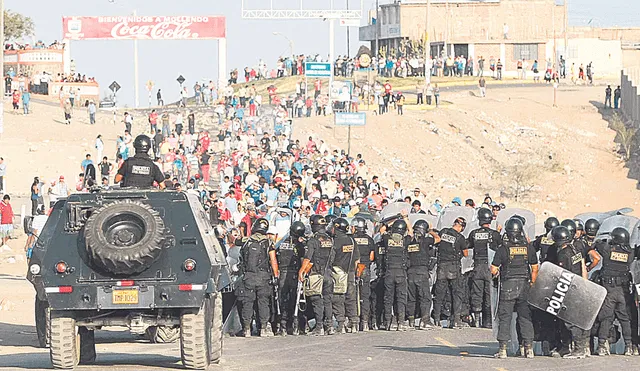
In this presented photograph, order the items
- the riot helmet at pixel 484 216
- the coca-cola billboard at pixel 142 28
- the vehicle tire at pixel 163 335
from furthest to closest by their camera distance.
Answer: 1. the coca-cola billboard at pixel 142 28
2. the riot helmet at pixel 484 216
3. the vehicle tire at pixel 163 335

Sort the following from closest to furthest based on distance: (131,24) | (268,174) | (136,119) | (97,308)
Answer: (97,308) < (268,174) < (136,119) < (131,24)

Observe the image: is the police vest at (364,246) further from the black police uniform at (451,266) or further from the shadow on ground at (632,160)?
the shadow on ground at (632,160)

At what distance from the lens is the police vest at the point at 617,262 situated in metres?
17.4

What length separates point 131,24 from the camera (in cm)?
7975

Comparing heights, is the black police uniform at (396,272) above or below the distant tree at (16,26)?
below

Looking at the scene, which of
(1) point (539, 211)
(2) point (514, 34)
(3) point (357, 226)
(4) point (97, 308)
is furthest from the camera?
(2) point (514, 34)

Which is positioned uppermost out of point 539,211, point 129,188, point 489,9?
point 489,9

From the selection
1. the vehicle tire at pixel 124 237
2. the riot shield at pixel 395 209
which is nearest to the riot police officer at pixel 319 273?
the riot shield at pixel 395 209

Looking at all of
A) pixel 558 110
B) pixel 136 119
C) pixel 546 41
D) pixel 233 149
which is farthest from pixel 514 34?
pixel 233 149

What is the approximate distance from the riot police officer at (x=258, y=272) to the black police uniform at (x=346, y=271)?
2.99ft

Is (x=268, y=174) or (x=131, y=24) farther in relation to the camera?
(x=131, y=24)

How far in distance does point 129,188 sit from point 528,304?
4.91m

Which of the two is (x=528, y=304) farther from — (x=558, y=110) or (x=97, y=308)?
(x=558, y=110)

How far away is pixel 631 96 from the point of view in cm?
7150
